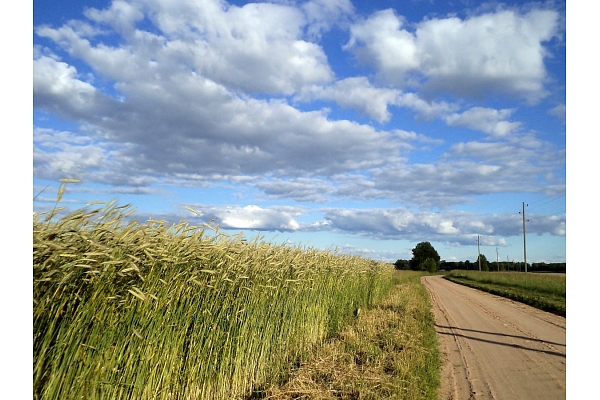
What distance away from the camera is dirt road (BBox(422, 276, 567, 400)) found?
635cm

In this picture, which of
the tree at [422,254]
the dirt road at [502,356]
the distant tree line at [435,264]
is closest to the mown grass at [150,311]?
the dirt road at [502,356]

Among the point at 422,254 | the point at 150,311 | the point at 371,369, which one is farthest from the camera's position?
the point at 422,254

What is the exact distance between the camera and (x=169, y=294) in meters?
3.96

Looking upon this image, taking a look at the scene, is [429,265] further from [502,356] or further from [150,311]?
[150,311]

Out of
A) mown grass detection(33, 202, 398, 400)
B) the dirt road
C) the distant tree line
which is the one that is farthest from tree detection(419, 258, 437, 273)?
mown grass detection(33, 202, 398, 400)

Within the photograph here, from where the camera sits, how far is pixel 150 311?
3.70 meters

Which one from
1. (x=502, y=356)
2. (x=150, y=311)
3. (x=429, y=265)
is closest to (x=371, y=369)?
(x=502, y=356)

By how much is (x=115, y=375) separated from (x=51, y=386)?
646 millimetres

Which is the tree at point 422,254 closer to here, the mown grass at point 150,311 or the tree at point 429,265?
the tree at point 429,265

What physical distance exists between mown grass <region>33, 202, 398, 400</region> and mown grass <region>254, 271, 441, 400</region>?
2.19 ft

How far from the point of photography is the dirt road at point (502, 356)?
6.35 m

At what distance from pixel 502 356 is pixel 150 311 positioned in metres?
7.77

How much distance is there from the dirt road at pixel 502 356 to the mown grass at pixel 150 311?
3179 mm

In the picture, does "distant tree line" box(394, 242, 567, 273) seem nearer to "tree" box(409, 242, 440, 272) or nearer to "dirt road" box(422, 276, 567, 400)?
"tree" box(409, 242, 440, 272)
